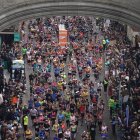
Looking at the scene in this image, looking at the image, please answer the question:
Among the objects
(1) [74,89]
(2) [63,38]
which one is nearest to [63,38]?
(2) [63,38]

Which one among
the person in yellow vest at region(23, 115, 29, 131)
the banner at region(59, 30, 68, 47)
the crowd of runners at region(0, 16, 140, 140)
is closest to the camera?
the crowd of runners at region(0, 16, 140, 140)

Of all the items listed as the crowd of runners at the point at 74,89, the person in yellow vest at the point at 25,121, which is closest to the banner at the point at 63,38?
the crowd of runners at the point at 74,89

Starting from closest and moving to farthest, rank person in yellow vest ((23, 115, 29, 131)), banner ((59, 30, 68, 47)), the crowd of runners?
the crowd of runners, person in yellow vest ((23, 115, 29, 131)), banner ((59, 30, 68, 47))

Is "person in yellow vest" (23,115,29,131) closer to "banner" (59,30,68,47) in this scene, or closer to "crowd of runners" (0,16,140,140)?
"crowd of runners" (0,16,140,140)

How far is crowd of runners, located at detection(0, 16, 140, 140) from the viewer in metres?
32.2

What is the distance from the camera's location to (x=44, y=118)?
33062 millimetres

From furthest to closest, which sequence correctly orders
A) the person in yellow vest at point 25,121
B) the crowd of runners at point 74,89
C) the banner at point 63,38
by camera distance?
the banner at point 63,38 → the person in yellow vest at point 25,121 → the crowd of runners at point 74,89

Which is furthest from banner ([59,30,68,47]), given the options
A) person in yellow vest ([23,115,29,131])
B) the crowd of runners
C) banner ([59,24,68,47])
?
person in yellow vest ([23,115,29,131])

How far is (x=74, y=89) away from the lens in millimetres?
38594

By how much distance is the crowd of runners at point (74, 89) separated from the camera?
32188mm

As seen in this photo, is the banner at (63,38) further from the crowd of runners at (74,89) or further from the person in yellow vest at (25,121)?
the person in yellow vest at (25,121)

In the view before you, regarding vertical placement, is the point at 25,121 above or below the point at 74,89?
below

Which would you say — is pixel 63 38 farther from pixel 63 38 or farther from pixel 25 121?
pixel 25 121

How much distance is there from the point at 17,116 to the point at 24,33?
23.2m
